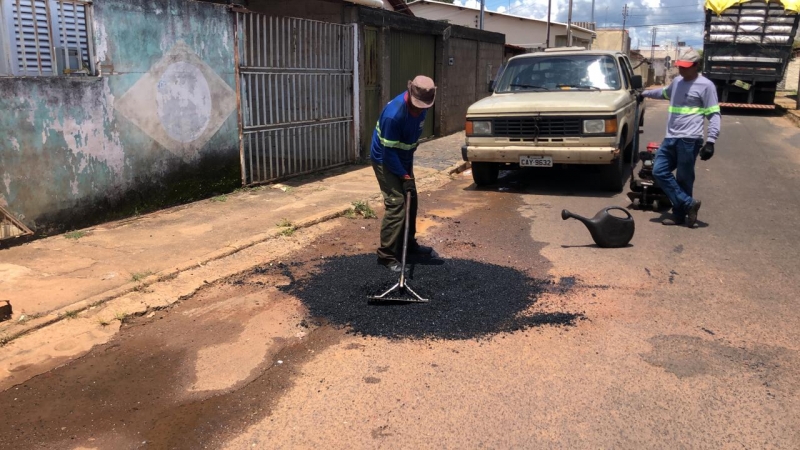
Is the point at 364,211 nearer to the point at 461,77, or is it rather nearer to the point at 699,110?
the point at 699,110

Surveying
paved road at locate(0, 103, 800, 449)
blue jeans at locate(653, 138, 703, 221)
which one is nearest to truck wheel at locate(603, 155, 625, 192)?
blue jeans at locate(653, 138, 703, 221)

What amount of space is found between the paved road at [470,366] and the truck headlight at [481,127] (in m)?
2.97

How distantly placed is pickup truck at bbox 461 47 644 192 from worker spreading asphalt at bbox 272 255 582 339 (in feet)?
10.8

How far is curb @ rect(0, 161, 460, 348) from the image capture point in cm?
425

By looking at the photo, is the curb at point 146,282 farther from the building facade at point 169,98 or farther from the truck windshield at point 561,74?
the truck windshield at point 561,74

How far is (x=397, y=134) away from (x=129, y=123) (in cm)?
340

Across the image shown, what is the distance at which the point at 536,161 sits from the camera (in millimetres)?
8539

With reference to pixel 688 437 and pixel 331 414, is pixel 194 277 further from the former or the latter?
pixel 688 437

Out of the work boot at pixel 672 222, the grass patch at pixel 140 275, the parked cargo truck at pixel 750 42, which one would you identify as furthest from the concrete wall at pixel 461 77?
the grass patch at pixel 140 275

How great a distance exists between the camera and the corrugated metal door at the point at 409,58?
12578 mm

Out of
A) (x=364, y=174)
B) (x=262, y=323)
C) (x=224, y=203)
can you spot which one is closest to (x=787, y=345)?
(x=262, y=323)

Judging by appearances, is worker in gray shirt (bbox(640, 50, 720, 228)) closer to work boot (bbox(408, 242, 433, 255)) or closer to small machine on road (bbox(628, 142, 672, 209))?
small machine on road (bbox(628, 142, 672, 209))

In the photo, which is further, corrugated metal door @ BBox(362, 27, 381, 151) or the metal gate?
corrugated metal door @ BBox(362, 27, 381, 151)

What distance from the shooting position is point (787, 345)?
158 inches
